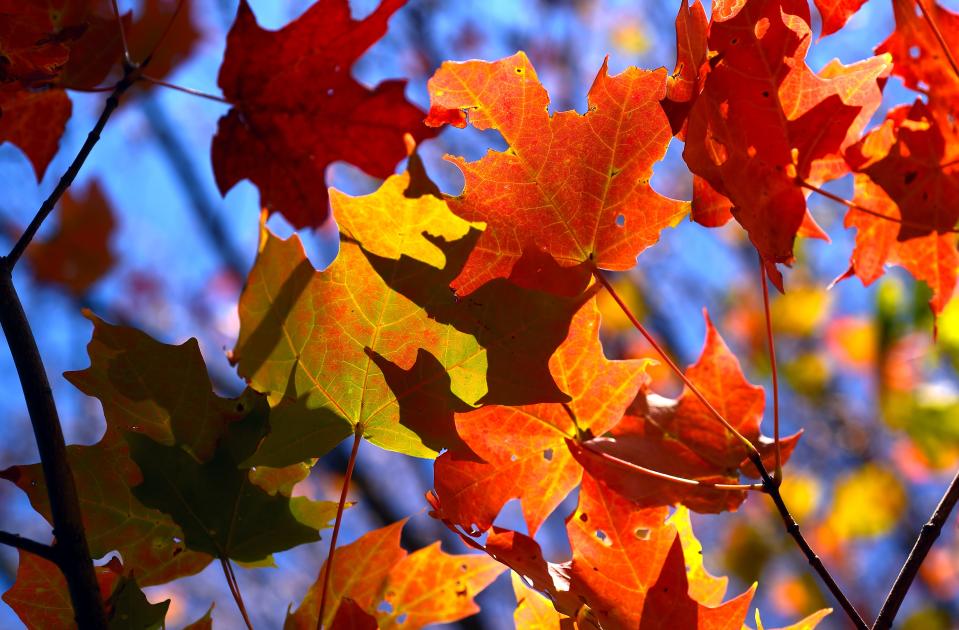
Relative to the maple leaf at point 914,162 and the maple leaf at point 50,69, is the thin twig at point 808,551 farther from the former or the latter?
the maple leaf at point 50,69

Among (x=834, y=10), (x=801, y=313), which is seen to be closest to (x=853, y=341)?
(x=801, y=313)

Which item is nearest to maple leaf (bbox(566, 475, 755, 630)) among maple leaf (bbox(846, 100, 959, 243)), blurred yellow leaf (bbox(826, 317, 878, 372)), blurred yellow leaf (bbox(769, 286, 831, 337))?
maple leaf (bbox(846, 100, 959, 243))

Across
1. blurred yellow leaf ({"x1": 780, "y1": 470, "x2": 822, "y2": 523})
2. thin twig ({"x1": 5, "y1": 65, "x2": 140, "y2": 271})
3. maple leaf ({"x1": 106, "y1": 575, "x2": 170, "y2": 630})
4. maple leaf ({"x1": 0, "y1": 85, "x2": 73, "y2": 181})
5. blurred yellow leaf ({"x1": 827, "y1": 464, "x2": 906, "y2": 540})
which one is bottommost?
blurred yellow leaf ({"x1": 827, "y1": 464, "x2": 906, "y2": 540})

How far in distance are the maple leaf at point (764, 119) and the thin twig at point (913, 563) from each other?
0.24 m

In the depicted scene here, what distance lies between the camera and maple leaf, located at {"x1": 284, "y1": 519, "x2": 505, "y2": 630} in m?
0.70

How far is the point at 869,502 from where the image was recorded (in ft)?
11.7

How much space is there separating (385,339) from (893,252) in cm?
58

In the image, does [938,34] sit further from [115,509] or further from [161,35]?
[161,35]

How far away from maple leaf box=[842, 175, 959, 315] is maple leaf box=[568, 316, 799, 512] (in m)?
0.19

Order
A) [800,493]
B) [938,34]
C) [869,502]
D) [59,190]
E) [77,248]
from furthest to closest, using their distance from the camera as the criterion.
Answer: [800,493] → [869,502] → [77,248] → [938,34] → [59,190]

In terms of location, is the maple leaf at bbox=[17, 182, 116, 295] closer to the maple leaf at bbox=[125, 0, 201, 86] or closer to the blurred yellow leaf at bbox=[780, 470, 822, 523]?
the maple leaf at bbox=[125, 0, 201, 86]

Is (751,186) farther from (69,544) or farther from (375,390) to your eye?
(69,544)

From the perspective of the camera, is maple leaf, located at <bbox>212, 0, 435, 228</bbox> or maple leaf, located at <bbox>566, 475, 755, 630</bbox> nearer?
maple leaf, located at <bbox>566, 475, 755, 630</bbox>

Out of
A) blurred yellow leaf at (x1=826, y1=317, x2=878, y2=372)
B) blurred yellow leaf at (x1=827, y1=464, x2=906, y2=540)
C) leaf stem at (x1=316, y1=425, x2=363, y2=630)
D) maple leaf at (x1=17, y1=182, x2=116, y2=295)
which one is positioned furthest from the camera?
blurred yellow leaf at (x1=826, y1=317, x2=878, y2=372)
